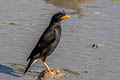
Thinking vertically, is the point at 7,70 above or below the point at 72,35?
below

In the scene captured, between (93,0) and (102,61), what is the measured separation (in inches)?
199

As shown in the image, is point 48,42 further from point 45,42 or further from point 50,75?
point 50,75

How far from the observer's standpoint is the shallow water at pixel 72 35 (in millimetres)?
9000

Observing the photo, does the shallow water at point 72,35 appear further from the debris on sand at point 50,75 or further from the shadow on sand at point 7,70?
the debris on sand at point 50,75

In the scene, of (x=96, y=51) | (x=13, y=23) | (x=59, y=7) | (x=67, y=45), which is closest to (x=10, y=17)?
(x=13, y=23)

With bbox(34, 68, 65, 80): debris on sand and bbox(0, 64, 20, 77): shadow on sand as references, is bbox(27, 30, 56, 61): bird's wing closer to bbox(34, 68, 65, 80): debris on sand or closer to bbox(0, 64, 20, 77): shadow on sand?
bbox(34, 68, 65, 80): debris on sand

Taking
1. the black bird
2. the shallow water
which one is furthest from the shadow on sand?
the black bird

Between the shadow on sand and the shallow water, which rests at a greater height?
the shallow water

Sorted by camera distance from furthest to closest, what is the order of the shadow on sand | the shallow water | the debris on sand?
the shallow water
the shadow on sand
the debris on sand

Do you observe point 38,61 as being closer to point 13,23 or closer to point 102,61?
point 102,61

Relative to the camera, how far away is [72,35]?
10922mm

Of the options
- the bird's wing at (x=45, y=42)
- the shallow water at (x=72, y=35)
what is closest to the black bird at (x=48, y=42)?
the bird's wing at (x=45, y=42)

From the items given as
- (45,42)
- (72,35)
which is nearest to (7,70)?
(45,42)

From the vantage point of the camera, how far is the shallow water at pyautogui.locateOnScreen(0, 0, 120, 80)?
900 centimetres
